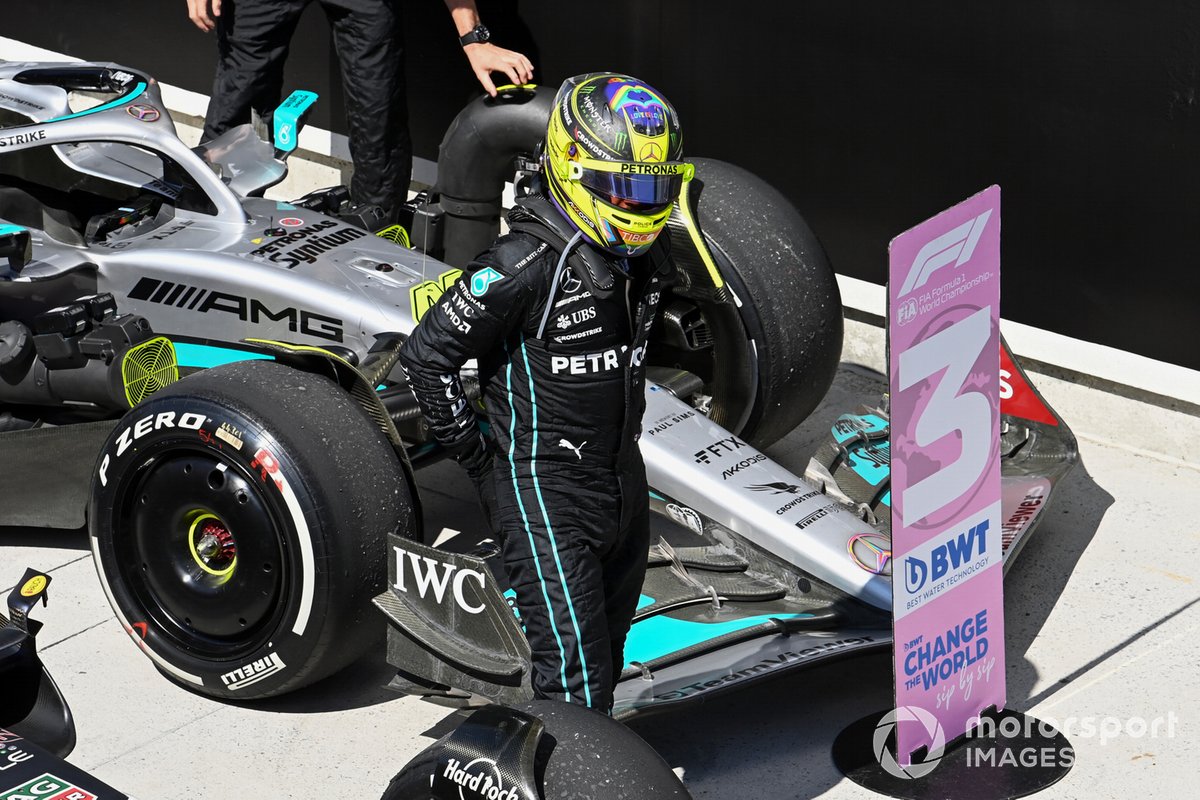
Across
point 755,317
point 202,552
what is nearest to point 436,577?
point 202,552

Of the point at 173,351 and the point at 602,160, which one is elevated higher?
the point at 602,160

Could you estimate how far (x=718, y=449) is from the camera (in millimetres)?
4844

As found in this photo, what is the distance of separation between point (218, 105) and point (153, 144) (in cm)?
158

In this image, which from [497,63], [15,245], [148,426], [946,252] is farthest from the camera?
[497,63]

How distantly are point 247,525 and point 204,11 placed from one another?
332 cm

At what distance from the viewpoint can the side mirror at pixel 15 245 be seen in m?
5.10

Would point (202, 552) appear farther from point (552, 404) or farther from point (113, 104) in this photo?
point (113, 104)

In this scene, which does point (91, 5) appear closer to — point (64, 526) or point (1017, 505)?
point (64, 526)

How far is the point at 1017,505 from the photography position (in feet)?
16.5

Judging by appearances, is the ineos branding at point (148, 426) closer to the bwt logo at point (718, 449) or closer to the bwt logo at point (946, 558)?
the bwt logo at point (718, 449)

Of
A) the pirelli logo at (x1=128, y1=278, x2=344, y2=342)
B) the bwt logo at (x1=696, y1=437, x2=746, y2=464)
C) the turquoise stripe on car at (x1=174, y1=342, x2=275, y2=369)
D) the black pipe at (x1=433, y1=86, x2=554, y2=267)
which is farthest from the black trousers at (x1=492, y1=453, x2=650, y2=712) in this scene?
the black pipe at (x1=433, y1=86, x2=554, y2=267)

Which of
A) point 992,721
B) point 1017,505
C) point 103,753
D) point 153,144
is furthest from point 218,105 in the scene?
point 992,721

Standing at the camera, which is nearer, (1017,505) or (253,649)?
(253,649)

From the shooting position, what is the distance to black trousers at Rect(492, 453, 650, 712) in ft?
12.2
